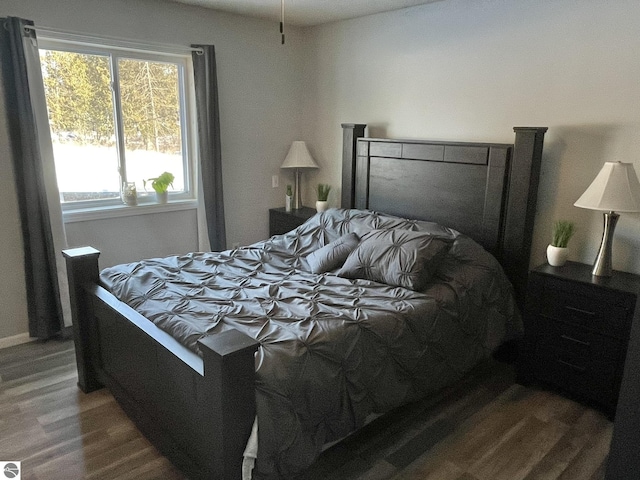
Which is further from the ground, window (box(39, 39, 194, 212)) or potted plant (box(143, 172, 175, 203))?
window (box(39, 39, 194, 212))

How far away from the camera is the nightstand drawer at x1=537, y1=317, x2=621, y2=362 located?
8.09 ft

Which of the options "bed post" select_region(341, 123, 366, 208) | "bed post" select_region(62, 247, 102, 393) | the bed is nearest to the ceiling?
"bed post" select_region(341, 123, 366, 208)

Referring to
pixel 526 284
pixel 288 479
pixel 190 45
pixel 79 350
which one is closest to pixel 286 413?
pixel 288 479

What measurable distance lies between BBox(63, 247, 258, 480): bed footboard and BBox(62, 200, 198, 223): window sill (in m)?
0.85

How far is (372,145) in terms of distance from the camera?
12.0ft

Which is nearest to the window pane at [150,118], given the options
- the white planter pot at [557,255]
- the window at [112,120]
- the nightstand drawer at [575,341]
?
the window at [112,120]

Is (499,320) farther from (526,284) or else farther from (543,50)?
(543,50)

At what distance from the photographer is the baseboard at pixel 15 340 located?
3.19 m

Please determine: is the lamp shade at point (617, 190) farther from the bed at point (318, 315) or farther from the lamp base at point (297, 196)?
the lamp base at point (297, 196)

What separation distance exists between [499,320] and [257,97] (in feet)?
8.93

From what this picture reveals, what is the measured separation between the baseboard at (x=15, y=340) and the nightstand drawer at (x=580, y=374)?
333cm

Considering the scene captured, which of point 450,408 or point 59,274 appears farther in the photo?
point 59,274

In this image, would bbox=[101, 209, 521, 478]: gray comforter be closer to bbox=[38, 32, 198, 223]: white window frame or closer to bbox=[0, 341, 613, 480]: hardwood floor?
bbox=[0, 341, 613, 480]: hardwood floor

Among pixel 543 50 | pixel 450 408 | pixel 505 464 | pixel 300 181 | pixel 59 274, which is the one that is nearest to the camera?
pixel 505 464
